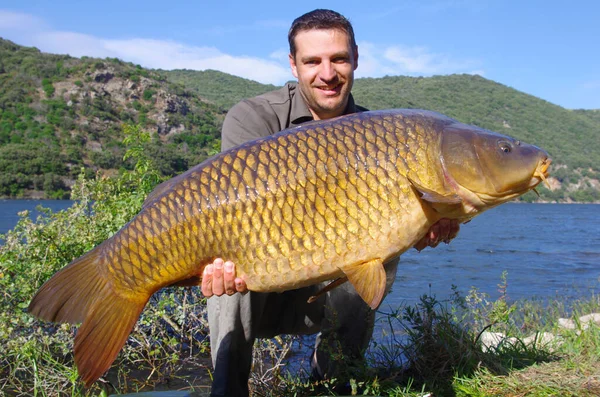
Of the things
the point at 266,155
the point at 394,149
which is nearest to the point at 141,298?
the point at 266,155

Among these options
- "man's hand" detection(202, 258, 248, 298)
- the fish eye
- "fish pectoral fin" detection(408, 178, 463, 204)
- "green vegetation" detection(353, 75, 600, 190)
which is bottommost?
"man's hand" detection(202, 258, 248, 298)

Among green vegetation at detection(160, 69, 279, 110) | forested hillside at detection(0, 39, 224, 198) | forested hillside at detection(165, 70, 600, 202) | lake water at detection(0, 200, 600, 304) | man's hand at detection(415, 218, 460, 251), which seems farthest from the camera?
green vegetation at detection(160, 69, 279, 110)

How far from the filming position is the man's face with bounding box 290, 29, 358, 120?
2682mm

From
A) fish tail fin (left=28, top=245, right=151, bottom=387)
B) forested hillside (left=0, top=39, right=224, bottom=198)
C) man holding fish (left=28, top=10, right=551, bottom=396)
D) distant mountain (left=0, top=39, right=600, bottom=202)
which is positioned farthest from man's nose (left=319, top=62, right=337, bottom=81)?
forested hillside (left=0, top=39, right=224, bottom=198)

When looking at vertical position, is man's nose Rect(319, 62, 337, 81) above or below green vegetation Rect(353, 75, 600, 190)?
below

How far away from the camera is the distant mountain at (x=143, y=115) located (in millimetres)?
31578

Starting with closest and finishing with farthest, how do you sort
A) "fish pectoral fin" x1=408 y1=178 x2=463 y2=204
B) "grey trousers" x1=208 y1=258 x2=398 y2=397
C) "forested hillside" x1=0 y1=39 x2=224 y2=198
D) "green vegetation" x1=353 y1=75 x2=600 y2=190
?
"fish pectoral fin" x1=408 y1=178 x2=463 y2=204
"grey trousers" x1=208 y1=258 x2=398 y2=397
"forested hillside" x1=0 y1=39 x2=224 y2=198
"green vegetation" x1=353 y1=75 x2=600 y2=190

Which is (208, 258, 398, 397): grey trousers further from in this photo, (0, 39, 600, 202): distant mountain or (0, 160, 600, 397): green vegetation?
(0, 39, 600, 202): distant mountain

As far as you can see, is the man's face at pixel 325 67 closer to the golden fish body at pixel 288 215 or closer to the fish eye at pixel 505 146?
the golden fish body at pixel 288 215

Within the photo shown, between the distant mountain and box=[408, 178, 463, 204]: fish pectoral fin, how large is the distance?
260cm

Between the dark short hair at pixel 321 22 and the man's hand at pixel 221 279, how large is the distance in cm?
136

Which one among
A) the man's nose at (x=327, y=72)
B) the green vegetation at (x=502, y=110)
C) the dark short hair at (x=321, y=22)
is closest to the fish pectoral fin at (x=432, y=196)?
the man's nose at (x=327, y=72)

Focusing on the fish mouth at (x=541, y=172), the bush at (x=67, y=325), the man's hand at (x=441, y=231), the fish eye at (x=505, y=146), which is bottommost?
the bush at (x=67, y=325)

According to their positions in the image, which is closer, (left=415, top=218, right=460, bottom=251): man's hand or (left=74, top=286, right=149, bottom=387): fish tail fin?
(left=74, top=286, right=149, bottom=387): fish tail fin
